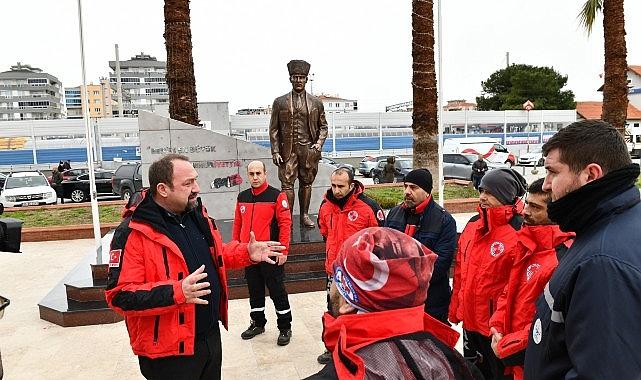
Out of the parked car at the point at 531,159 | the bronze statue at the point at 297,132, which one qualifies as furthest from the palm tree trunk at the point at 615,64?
the parked car at the point at 531,159

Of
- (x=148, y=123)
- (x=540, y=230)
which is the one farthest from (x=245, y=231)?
(x=148, y=123)

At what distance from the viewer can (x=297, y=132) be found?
284 inches

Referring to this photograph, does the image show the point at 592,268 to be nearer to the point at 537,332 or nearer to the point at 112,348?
the point at 537,332

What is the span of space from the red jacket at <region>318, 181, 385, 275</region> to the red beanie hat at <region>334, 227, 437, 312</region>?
→ 2826 mm

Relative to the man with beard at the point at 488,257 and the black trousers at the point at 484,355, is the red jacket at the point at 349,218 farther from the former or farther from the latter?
the black trousers at the point at 484,355

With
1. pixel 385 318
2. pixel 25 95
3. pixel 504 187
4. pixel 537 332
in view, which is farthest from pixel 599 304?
pixel 25 95

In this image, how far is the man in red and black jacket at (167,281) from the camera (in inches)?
96.0

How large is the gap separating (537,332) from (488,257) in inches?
48.9

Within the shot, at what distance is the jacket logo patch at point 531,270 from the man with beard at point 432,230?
3.50 ft

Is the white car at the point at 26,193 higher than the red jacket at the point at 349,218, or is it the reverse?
the red jacket at the point at 349,218

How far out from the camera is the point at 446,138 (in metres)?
31.9

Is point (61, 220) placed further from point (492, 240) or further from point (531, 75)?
point (531, 75)

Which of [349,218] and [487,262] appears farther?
[349,218]

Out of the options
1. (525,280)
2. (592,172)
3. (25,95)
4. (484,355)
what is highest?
(25,95)
